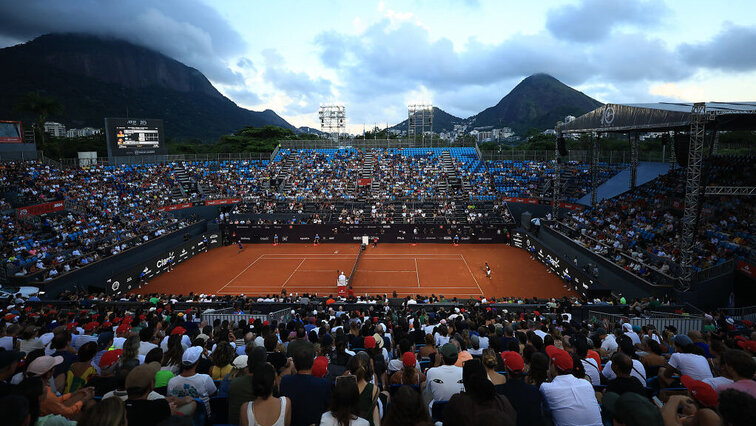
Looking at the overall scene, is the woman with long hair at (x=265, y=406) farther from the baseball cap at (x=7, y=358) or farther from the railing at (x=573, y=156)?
the railing at (x=573, y=156)

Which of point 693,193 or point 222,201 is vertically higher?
point 693,193

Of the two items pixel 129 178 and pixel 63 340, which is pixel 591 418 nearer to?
pixel 63 340

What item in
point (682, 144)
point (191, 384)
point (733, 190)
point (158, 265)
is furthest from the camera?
point (158, 265)

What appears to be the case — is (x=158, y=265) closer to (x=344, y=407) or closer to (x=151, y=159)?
(x=151, y=159)

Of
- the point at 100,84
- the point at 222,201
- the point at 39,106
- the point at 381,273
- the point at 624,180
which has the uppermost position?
the point at 100,84

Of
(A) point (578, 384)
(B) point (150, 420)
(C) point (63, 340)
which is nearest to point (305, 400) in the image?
(B) point (150, 420)

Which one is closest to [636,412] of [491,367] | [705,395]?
[705,395]

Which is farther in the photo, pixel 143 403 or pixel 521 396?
pixel 521 396

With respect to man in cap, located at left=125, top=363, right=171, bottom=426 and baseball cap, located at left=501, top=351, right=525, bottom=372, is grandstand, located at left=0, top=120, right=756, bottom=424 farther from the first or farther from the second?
man in cap, located at left=125, top=363, right=171, bottom=426

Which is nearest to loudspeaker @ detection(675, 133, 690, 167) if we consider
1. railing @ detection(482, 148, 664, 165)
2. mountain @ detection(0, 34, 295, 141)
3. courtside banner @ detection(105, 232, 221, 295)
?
railing @ detection(482, 148, 664, 165)
